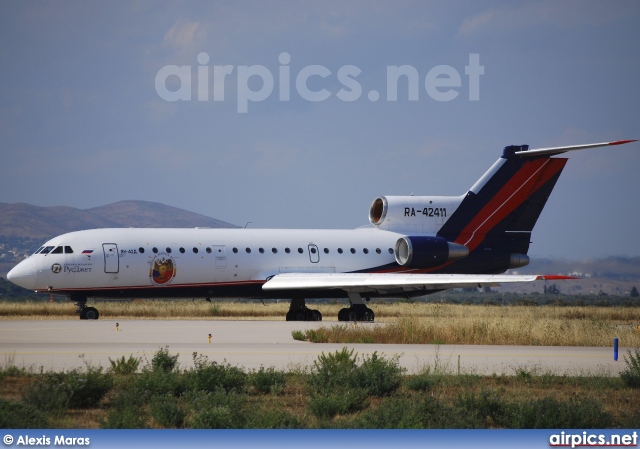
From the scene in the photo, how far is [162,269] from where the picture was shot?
3897 centimetres

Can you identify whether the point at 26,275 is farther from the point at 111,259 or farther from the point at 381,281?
the point at 381,281

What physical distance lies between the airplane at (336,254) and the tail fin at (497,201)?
0.15ft

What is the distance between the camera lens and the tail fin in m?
44.3

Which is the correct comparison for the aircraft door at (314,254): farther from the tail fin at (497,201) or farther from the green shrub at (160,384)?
the green shrub at (160,384)

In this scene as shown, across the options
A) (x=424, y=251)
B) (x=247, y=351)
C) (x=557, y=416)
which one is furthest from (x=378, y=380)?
(x=424, y=251)

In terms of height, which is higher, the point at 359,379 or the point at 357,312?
the point at 357,312

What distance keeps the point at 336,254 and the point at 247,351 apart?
19754 mm

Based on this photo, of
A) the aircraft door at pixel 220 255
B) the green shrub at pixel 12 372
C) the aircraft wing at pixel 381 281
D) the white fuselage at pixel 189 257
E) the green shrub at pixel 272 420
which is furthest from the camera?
the aircraft door at pixel 220 255

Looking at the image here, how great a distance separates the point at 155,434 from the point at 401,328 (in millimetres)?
17748

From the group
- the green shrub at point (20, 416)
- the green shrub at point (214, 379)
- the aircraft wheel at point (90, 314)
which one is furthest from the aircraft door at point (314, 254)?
the green shrub at point (20, 416)

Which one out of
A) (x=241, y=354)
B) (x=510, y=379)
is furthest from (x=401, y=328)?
(x=510, y=379)

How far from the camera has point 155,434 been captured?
11.8m

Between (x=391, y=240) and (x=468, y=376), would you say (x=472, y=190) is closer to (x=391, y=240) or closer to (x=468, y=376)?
(x=391, y=240)

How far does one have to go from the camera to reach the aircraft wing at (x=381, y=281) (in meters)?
37.7
